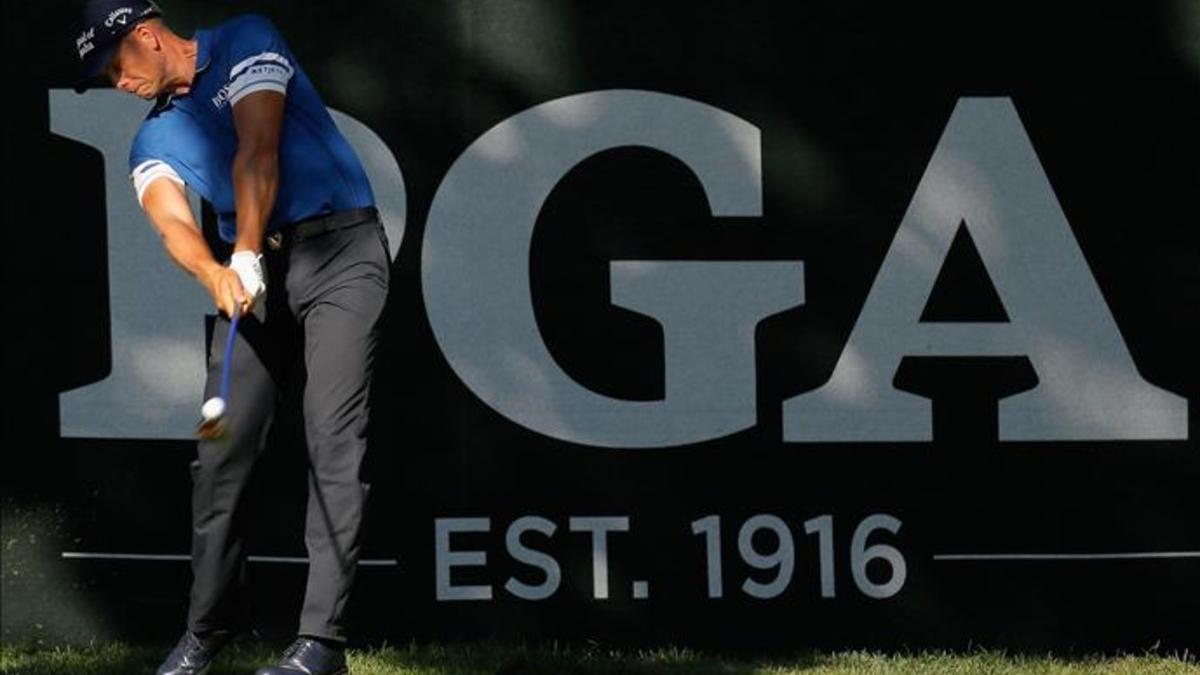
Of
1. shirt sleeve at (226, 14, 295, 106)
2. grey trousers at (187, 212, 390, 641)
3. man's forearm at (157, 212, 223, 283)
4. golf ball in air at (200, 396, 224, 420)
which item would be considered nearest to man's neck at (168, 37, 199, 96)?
shirt sleeve at (226, 14, 295, 106)

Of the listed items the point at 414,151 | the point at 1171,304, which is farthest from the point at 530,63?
the point at 1171,304

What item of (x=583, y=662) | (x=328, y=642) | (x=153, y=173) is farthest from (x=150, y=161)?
(x=583, y=662)

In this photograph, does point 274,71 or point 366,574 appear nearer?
point 274,71

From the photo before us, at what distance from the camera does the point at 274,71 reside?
536 cm

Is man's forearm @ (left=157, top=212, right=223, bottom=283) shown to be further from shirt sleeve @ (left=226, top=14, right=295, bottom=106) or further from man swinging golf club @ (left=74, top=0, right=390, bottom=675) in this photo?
shirt sleeve @ (left=226, top=14, right=295, bottom=106)

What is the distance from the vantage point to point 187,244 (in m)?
5.36

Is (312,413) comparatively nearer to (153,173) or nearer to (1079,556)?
(153,173)

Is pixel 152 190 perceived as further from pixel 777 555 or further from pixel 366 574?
pixel 777 555

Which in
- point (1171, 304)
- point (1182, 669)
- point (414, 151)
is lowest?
point (1182, 669)

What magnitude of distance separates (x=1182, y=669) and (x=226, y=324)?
2.83 meters

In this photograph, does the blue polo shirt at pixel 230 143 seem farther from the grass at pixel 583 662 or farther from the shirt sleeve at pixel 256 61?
the grass at pixel 583 662

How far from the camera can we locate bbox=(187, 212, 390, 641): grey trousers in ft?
17.6

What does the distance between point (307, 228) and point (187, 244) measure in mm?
313

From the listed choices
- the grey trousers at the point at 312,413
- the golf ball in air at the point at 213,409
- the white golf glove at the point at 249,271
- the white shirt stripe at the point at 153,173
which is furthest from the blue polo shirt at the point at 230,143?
the golf ball in air at the point at 213,409
